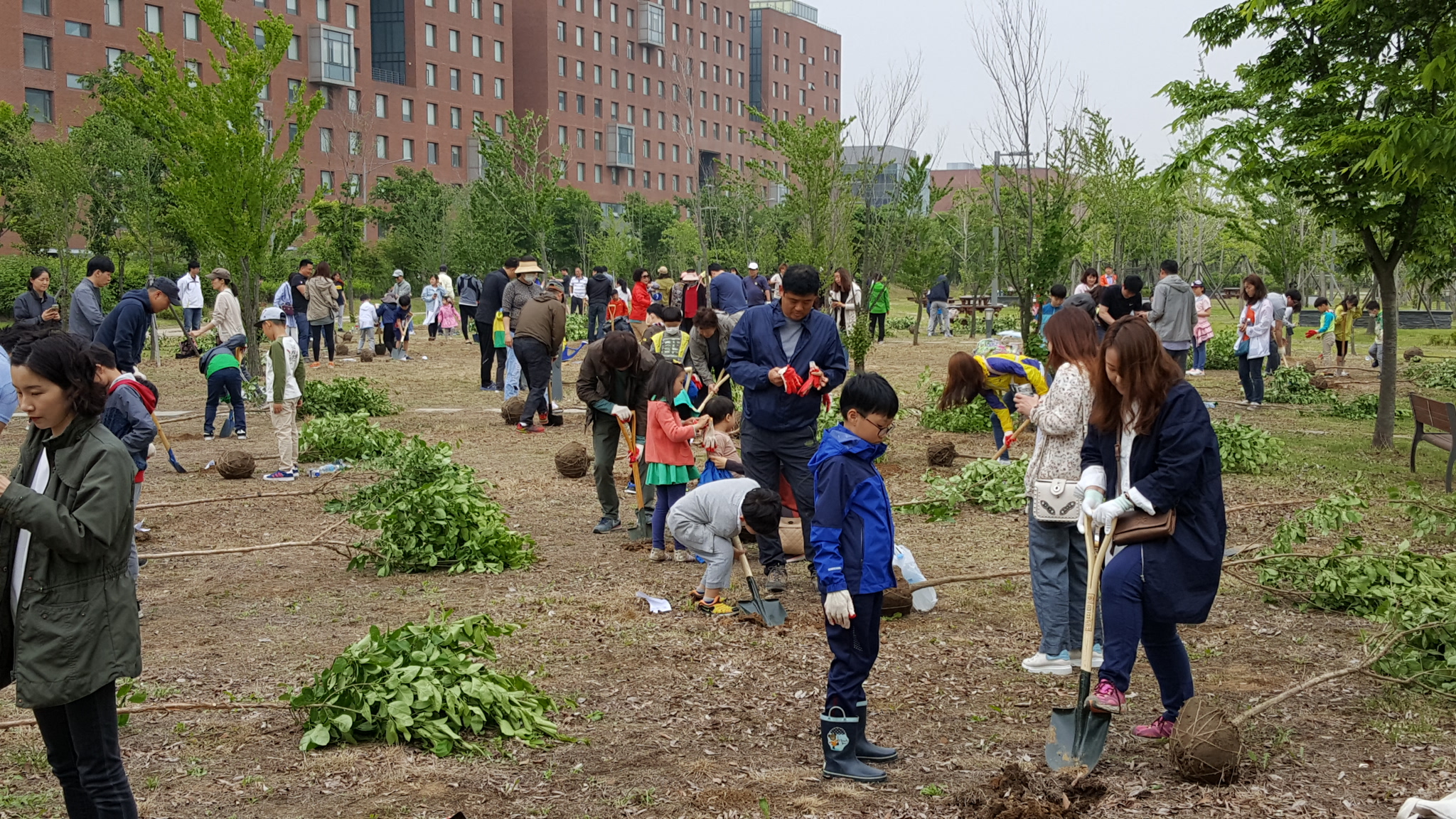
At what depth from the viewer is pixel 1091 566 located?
4.88 metres

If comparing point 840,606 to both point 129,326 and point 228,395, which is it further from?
point 228,395

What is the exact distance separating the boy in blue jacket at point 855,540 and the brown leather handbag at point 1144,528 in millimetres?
900

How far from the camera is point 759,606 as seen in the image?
7066 mm

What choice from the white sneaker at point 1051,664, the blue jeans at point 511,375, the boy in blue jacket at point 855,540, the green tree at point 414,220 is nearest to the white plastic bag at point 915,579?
the white sneaker at point 1051,664

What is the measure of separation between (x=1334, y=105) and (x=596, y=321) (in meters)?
17.6

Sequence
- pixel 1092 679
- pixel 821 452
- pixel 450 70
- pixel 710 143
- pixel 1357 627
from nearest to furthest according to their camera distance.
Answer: pixel 821 452 → pixel 1092 679 → pixel 1357 627 → pixel 450 70 → pixel 710 143

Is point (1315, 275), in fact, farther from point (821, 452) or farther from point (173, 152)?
point (821, 452)

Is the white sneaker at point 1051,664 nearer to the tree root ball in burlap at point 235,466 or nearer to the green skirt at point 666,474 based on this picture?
the green skirt at point 666,474

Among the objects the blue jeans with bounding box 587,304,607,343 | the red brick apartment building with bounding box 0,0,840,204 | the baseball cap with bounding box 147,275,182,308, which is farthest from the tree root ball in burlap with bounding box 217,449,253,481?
the red brick apartment building with bounding box 0,0,840,204

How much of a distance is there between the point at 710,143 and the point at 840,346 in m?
105

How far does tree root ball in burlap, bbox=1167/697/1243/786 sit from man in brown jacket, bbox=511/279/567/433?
34.4 feet

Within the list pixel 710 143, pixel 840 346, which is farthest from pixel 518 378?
pixel 710 143

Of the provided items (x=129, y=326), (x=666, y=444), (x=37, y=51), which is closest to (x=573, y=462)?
(x=666, y=444)

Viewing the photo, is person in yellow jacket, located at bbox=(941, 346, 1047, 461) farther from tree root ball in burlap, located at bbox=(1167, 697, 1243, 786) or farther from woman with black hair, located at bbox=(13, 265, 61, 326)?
woman with black hair, located at bbox=(13, 265, 61, 326)
